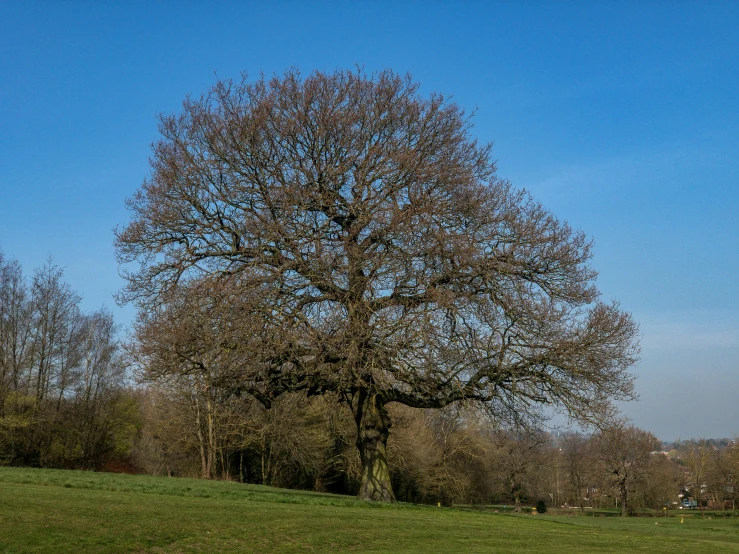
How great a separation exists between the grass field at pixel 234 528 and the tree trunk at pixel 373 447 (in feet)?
8.66

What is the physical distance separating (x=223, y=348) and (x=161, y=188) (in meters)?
5.75

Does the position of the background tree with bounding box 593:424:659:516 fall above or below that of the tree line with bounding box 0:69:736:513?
below

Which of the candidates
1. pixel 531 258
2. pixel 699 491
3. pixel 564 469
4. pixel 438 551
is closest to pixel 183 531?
pixel 438 551

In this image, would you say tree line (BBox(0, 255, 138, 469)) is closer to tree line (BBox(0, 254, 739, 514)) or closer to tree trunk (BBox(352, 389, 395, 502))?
tree line (BBox(0, 254, 739, 514))

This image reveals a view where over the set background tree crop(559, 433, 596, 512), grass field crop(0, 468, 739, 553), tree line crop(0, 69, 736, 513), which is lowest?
background tree crop(559, 433, 596, 512)

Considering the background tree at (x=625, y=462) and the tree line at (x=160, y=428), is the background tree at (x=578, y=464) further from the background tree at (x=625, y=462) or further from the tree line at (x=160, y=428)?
the tree line at (x=160, y=428)

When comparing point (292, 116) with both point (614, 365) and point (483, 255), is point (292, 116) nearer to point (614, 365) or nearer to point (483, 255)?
point (483, 255)

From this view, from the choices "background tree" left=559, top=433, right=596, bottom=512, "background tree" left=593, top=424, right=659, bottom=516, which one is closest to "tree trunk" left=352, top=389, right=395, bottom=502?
"background tree" left=593, top=424, right=659, bottom=516

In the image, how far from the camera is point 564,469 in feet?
308

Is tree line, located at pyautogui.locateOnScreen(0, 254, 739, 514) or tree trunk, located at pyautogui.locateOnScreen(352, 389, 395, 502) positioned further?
tree line, located at pyautogui.locateOnScreen(0, 254, 739, 514)

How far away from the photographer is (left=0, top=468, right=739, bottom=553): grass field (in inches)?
424

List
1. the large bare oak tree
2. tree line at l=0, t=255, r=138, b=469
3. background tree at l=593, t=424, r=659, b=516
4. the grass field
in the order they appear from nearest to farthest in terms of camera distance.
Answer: the grass field → the large bare oak tree → tree line at l=0, t=255, r=138, b=469 → background tree at l=593, t=424, r=659, b=516

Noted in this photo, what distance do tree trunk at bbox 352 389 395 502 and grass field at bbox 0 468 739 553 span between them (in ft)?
8.66

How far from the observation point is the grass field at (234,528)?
10781 mm
